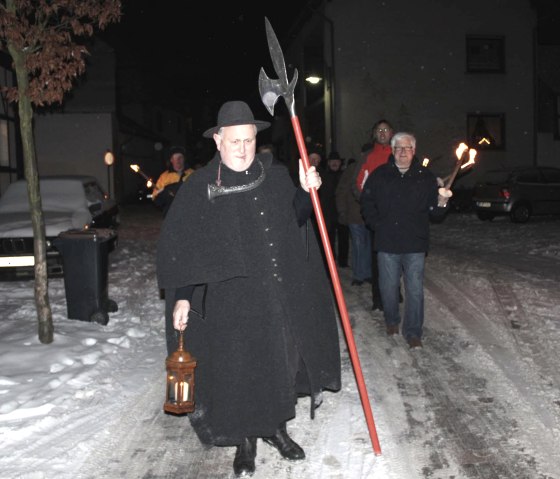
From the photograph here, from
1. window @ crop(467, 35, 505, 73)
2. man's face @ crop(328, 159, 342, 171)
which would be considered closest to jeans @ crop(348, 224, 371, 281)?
man's face @ crop(328, 159, 342, 171)

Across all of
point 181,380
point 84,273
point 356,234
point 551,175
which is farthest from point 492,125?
point 181,380

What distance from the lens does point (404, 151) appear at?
249 inches

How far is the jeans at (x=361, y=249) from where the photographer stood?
31.6ft

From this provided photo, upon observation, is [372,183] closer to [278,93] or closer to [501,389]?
[501,389]

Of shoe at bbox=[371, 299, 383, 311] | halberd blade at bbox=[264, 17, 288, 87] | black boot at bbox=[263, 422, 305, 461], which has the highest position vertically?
halberd blade at bbox=[264, 17, 288, 87]

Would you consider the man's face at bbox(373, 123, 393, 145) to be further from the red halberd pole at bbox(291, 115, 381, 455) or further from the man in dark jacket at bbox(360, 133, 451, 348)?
the red halberd pole at bbox(291, 115, 381, 455)

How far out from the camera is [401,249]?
6457 millimetres

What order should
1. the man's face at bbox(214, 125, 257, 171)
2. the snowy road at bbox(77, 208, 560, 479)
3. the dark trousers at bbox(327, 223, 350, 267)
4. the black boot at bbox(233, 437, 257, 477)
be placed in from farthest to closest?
the dark trousers at bbox(327, 223, 350, 267) → the snowy road at bbox(77, 208, 560, 479) → the black boot at bbox(233, 437, 257, 477) → the man's face at bbox(214, 125, 257, 171)

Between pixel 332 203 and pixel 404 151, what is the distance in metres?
4.15

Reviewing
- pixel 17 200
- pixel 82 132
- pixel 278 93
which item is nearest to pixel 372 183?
pixel 278 93

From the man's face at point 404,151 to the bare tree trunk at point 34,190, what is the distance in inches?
135

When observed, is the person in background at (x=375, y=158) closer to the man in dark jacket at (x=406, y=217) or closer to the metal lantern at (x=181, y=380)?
the man in dark jacket at (x=406, y=217)

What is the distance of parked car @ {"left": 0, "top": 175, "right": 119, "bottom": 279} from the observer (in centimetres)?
1005

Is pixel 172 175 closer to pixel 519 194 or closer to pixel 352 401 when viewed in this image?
pixel 352 401
